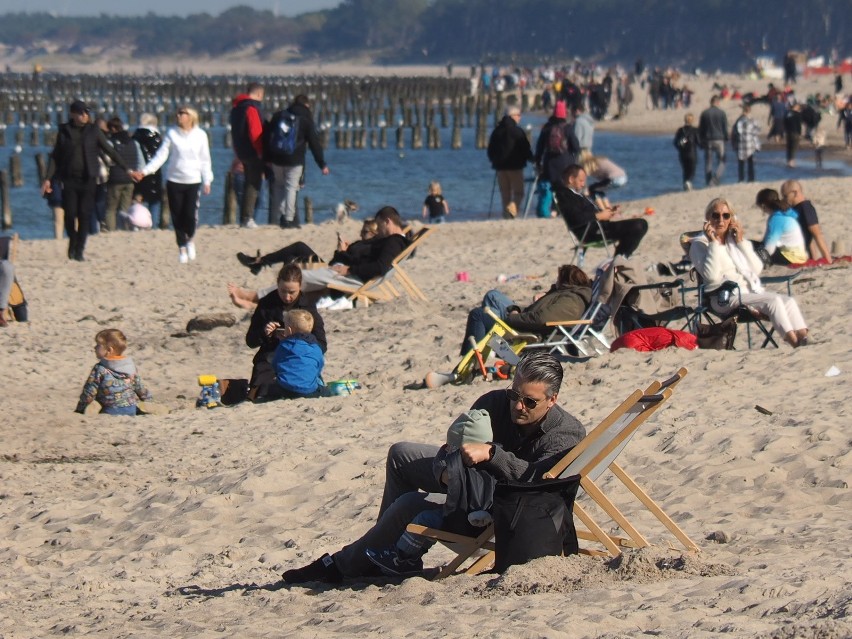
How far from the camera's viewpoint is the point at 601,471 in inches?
209

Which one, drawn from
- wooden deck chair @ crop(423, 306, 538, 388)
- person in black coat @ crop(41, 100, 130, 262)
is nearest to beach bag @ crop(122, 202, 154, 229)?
person in black coat @ crop(41, 100, 130, 262)

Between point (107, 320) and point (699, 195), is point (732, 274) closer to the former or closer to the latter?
point (107, 320)

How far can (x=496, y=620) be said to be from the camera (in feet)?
15.9

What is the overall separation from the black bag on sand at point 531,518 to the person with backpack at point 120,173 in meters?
11.9

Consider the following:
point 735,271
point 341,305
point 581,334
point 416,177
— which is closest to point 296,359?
point 581,334

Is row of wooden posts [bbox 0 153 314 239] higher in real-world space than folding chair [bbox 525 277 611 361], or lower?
lower

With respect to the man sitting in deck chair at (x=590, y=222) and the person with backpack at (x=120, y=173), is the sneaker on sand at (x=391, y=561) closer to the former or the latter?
the man sitting in deck chair at (x=590, y=222)

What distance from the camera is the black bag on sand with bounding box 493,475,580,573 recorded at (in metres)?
5.15

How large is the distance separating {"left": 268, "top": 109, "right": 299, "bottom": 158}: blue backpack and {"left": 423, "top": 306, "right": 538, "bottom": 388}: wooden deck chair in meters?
7.47

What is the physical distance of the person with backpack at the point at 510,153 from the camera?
18.5 metres

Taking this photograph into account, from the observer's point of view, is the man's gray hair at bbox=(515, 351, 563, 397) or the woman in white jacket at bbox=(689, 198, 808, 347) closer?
the man's gray hair at bbox=(515, 351, 563, 397)

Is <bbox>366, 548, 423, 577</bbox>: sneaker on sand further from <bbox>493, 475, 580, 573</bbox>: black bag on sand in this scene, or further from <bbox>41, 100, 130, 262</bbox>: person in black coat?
<bbox>41, 100, 130, 262</bbox>: person in black coat

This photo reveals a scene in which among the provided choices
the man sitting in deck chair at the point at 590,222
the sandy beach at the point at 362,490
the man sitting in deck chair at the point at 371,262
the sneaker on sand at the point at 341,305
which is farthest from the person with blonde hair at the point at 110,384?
the man sitting in deck chair at the point at 590,222

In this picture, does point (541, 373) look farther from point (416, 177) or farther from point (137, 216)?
point (416, 177)
